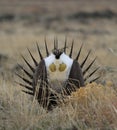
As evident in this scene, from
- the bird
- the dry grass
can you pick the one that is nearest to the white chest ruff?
the bird

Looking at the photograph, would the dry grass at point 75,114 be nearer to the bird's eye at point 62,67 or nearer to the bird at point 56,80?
the bird at point 56,80

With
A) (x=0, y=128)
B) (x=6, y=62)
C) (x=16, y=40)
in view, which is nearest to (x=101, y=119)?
(x=0, y=128)

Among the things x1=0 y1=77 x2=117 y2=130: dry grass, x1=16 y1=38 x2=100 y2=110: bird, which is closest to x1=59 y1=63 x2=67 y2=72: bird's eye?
x1=16 y1=38 x2=100 y2=110: bird

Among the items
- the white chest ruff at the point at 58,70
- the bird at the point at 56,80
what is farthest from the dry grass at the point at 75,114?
the white chest ruff at the point at 58,70

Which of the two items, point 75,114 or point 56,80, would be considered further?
point 56,80

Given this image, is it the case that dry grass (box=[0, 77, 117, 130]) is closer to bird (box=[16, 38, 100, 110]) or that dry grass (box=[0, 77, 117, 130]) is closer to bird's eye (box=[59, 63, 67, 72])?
bird (box=[16, 38, 100, 110])

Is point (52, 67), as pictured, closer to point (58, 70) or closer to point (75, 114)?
point (58, 70)

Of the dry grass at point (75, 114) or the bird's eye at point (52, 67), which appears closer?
the dry grass at point (75, 114)

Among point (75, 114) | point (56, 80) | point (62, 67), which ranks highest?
point (62, 67)

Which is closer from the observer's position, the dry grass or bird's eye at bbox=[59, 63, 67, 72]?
the dry grass

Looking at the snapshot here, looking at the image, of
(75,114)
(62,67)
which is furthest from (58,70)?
(75,114)

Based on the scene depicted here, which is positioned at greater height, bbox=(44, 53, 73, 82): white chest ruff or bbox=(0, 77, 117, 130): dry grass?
bbox=(44, 53, 73, 82): white chest ruff

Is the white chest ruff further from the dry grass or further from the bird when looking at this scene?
the dry grass

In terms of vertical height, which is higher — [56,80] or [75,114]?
[56,80]
